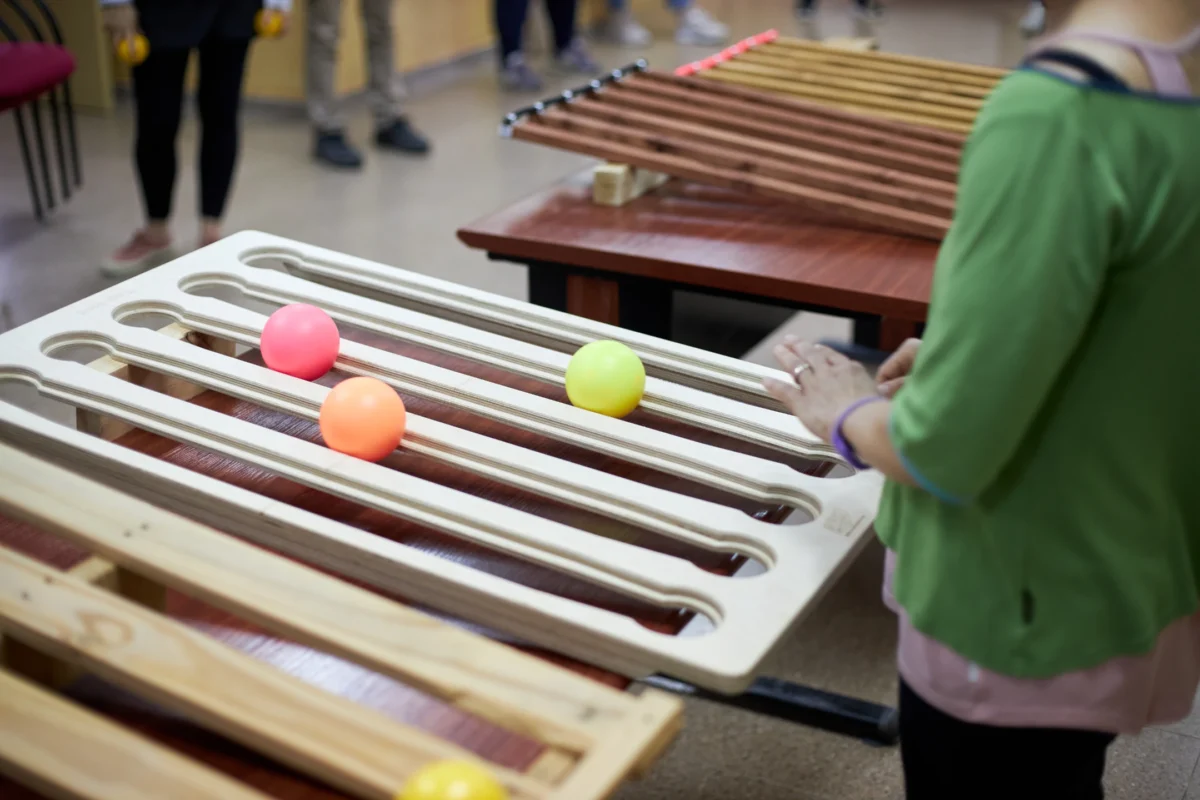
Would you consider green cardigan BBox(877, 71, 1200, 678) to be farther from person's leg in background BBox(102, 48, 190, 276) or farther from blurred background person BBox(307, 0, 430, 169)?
blurred background person BBox(307, 0, 430, 169)

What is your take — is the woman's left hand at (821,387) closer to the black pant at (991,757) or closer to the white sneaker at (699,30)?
the black pant at (991,757)

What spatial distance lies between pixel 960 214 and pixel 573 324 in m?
0.79

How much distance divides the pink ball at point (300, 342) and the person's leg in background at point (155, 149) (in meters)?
1.91

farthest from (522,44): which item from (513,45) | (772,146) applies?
(772,146)

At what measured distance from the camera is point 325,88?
4457 mm

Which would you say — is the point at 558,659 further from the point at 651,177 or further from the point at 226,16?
the point at 226,16

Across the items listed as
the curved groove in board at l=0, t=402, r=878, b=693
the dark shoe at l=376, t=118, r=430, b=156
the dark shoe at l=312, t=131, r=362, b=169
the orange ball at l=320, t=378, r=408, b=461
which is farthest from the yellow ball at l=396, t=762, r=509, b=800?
the dark shoe at l=376, t=118, r=430, b=156

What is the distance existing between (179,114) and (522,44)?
2531 mm

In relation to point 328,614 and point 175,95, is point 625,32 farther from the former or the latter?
point 328,614

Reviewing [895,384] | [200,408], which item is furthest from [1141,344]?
[200,408]

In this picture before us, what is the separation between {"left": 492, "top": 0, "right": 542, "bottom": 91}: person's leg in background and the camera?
5359 millimetres

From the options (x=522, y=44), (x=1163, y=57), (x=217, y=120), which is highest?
(x=1163, y=57)

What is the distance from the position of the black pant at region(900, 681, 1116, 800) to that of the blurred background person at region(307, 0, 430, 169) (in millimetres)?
3763

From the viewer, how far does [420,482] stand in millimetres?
1230
